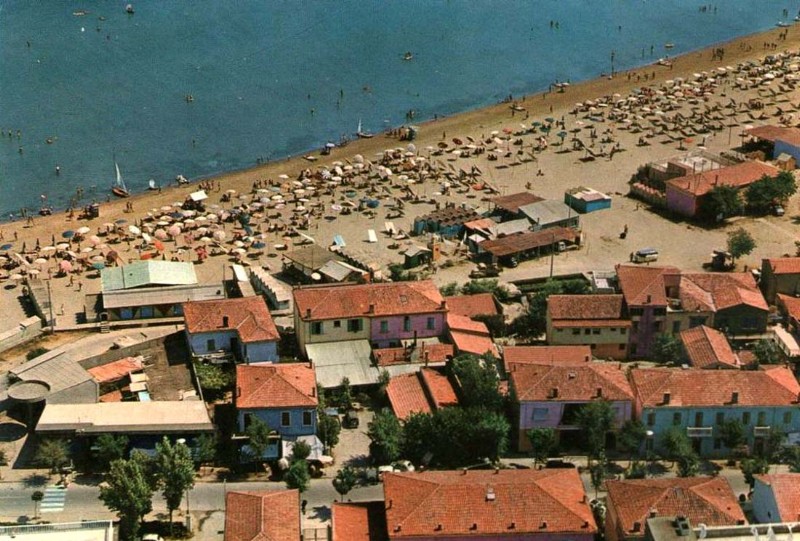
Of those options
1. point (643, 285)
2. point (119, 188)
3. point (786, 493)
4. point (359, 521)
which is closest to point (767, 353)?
point (643, 285)

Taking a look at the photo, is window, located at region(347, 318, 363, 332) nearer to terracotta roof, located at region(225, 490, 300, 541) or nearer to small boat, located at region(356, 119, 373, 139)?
terracotta roof, located at region(225, 490, 300, 541)

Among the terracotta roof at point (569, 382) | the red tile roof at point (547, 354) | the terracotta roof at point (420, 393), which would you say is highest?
the terracotta roof at point (569, 382)

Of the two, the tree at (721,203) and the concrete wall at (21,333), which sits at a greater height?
the tree at (721,203)

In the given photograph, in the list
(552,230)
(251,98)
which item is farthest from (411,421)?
(251,98)

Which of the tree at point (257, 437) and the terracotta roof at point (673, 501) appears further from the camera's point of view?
the tree at point (257, 437)

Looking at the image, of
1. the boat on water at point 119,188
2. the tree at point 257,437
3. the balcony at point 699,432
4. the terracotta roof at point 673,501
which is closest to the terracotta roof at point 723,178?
the balcony at point 699,432

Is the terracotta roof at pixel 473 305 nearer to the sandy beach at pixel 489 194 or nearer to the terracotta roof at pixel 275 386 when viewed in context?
the sandy beach at pixel 489 194

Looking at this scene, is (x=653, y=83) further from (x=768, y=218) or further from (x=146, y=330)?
(x=146, y=330)
